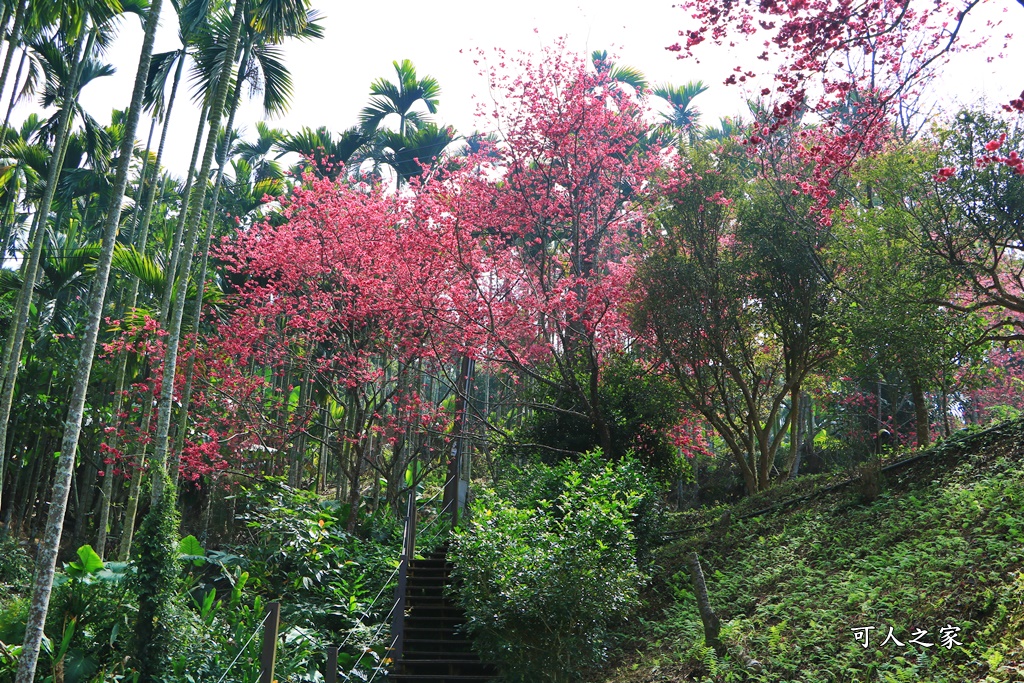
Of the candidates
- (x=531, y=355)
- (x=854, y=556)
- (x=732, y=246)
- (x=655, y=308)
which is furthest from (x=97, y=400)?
(x=854, y=556)

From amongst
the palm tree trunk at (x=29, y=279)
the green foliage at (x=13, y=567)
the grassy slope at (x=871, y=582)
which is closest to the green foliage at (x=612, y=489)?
the grassy slope at (x=871, y=582)

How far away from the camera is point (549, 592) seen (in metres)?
5.95

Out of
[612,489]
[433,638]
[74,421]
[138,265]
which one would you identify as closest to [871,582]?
[612,489]

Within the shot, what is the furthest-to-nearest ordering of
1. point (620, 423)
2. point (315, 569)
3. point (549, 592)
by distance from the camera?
1. point (620, 423)
2. point (315, 569)
3. point (549, 592)

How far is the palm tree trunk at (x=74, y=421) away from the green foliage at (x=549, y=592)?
3.40 metres

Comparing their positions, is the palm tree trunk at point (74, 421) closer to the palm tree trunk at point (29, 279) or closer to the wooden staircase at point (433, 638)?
the palm tree trunk at point (29, 279)

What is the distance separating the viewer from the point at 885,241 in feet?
30.2

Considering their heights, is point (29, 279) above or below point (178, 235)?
below

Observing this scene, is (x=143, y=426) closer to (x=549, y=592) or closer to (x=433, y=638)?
(x=433, y=638)

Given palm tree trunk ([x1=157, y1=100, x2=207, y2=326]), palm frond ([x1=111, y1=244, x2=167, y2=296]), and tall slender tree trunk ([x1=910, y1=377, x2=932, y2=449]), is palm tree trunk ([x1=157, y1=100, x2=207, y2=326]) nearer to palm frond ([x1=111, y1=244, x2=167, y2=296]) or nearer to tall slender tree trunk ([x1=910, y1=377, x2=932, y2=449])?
palm frond ([x1=111, y1=244, x2=167, y2=296])

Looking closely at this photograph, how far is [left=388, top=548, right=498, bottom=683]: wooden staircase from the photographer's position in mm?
7668

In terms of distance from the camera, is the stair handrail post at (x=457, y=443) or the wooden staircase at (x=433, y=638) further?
the stair handrail post at (x=457, y=443)

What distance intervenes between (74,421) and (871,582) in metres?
6.90

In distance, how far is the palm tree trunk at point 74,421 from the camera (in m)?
6.10
